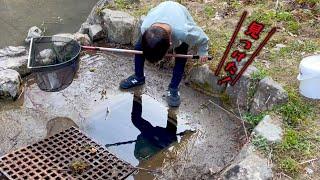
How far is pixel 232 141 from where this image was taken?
4.64 metres

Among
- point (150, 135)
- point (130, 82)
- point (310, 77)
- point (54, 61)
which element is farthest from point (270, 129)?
point (54, 61)

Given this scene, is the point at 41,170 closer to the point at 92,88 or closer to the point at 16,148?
the point at 16,148

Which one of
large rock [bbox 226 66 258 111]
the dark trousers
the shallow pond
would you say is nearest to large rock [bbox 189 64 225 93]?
large rock [bbox 226 66 258 111]

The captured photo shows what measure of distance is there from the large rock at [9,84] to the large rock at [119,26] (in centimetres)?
161

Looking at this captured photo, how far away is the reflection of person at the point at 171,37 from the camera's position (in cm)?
410

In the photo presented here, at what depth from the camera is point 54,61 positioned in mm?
5219

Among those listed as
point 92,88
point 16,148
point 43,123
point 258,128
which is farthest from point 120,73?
point 258,128

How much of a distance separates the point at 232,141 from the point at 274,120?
561mm

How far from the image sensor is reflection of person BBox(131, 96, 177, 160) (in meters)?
Result: 4.47

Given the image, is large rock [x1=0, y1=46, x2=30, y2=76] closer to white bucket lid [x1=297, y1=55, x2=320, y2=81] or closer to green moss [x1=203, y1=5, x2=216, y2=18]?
green moss [x1=203, y1=5, x2=216, y2=18]

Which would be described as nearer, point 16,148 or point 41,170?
point 41,170

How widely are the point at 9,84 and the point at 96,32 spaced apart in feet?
5.65

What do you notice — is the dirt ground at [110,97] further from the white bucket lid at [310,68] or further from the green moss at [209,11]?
the green moss at [209,11]

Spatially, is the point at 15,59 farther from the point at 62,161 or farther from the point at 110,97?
the point at 62,161
